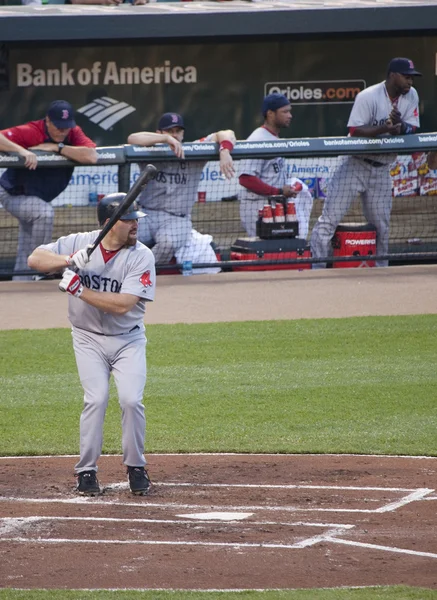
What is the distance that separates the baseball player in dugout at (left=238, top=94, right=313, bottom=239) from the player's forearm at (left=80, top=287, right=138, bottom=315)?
6633 mm

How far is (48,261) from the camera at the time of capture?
666 centimetres

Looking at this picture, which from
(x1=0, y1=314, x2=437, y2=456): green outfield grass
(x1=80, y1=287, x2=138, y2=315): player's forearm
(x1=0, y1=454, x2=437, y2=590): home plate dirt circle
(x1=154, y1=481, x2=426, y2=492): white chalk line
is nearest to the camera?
(x1=0, y1=454, x2=437, y2=590): home plate dirt circle

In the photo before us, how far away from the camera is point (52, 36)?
1586cm

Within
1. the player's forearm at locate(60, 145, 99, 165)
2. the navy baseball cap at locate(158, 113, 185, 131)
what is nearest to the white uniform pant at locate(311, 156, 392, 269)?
the navy baseball cap at locate(158, 113, 185, 131)

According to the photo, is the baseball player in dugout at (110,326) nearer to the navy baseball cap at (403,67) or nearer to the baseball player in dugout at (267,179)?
the baseball player in dugout at (267,179)

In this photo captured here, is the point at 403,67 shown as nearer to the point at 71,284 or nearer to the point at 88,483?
the point at 71,284

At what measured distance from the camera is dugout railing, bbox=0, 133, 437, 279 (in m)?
12.8

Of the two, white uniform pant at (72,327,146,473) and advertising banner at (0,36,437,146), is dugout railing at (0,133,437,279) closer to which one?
advertising banner at (0,36,437,146)

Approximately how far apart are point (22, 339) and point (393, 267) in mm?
4804

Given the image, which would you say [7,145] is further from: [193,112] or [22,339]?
[193,112]

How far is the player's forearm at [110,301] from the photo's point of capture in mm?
6482

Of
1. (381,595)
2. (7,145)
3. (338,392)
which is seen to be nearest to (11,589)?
(381,595)

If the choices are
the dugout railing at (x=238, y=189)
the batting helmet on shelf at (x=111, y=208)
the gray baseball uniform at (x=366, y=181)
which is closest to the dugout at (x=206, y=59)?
the dugout railing at (x=238, y=189)

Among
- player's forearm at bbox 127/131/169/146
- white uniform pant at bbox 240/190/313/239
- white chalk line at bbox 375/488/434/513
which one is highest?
player's forearm at bbox 127/131/169/146
